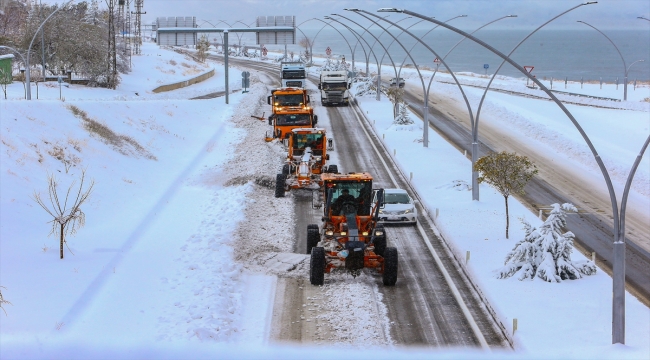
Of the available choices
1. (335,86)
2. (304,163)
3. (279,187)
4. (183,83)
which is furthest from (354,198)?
(183,83)

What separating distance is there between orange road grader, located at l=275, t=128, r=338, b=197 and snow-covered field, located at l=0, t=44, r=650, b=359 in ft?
3.19

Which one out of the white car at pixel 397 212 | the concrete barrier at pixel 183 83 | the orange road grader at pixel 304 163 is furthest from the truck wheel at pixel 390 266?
the concrete barrier at pixel 183 83

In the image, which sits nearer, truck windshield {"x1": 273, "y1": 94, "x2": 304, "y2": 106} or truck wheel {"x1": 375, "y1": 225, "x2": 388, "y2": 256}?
truck wheel {"x1": 375, "y1": 225, "x2": 388, "y2": 256}

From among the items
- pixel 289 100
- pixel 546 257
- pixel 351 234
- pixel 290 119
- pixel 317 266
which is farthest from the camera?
pixel 289 100

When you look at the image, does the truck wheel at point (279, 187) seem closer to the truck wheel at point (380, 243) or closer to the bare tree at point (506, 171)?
the bare tree at point (506, 171)

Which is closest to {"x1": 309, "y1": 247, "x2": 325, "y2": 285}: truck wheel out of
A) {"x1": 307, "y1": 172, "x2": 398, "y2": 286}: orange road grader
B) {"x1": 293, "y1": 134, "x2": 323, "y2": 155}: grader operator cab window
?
{"x1": 307, "y1": 172, "x2": 398, "y2": 286}: orange road grader

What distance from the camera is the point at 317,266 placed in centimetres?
1855

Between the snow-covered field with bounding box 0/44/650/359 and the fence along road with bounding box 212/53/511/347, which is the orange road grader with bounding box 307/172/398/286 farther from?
the snow-covered field with bounding box 0/44/650/359

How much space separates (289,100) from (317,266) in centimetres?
2664

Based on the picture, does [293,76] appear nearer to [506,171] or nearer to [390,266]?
[506,171]

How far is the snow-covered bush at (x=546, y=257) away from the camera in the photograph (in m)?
19.5

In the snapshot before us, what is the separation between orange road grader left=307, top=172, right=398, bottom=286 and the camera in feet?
61.0

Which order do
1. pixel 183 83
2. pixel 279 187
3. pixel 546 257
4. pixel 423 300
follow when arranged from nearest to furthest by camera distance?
pixel 423 300 < pixel 546 257 < pixel 279 187 < pixel 183 83

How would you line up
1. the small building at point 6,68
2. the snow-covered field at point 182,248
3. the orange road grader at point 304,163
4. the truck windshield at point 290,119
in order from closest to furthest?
the snow-covered field at point 182,248, the orange road grader at point 304,163, the truck windshield at point 290,119, the small building at point 6,68
